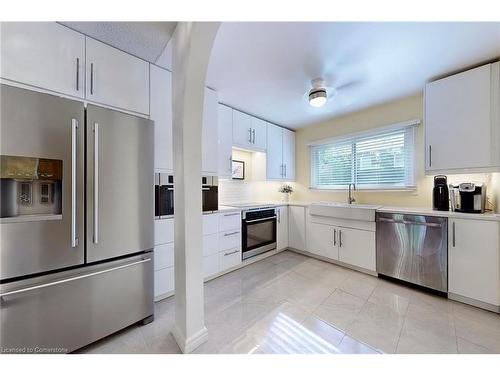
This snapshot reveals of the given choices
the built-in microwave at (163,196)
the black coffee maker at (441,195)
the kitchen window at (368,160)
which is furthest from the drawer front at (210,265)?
the black coffee maker at (441,195)

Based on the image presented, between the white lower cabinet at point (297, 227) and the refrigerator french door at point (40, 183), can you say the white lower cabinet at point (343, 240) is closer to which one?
the white lower cabinet at point (297, 227)

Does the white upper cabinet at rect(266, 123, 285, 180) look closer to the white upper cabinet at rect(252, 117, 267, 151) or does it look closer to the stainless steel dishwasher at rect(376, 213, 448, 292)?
the white upper cabinet at rect(252, 117, 267, 151)

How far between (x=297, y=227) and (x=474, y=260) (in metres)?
2.02

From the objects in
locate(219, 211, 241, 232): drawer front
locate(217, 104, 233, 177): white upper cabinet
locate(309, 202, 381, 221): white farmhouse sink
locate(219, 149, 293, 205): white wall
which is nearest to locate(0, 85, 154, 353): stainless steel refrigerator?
locate(219, 211, 241, 232): drawer front

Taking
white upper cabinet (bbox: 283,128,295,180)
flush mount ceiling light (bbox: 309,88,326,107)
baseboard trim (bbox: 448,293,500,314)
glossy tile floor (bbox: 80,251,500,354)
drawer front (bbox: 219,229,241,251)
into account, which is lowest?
glossy tile floor (bbox: 80,251,500,354)

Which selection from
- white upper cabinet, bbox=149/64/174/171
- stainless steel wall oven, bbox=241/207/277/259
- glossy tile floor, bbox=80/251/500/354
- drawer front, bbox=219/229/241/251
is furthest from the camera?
stainless steel wall oven, bbox=241/207/277/259

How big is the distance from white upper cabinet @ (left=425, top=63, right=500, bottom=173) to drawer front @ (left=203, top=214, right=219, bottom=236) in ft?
8.33

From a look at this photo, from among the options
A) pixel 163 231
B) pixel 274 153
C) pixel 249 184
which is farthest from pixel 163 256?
pixel 274 153

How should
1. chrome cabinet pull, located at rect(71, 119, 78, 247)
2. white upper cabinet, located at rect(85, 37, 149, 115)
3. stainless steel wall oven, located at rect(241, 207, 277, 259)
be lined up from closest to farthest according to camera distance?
1. chrome cabinet pull, located at rect(71, 119, 78, 247)
2. white upper cabinet, located at rect(85, 37, 149, 115)
3. stainless steel wall oven, located at rect(241, 207, 277, 259)

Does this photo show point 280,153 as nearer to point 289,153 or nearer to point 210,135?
point 289,153

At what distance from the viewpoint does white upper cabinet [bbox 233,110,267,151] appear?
116 inches

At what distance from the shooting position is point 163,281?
1961mm

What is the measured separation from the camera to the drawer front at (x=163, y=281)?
192 centimetres
